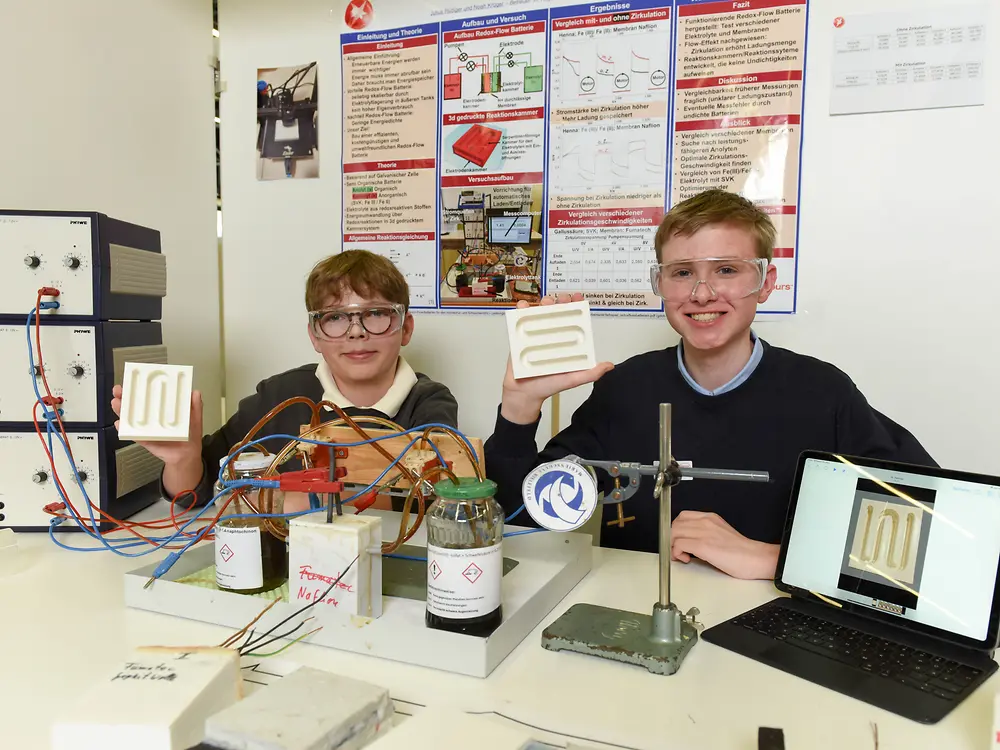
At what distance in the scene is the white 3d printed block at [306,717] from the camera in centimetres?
57

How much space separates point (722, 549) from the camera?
1070mm

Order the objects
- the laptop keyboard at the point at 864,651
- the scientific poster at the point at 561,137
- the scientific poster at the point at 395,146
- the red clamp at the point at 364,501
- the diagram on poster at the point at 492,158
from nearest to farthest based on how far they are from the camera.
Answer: the laptop keyboard at the point at 864,651 → the red clamp at the point at 364,501 → the scientific poster at the point at 561,137 → the diagram on poster at the point at 492,158 → the scientific poster at the point at 395,146

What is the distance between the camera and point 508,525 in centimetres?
125

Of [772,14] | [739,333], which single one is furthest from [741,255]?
[772,14]

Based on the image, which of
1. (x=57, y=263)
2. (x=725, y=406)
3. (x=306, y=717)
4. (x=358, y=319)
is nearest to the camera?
(x=306, y=717)

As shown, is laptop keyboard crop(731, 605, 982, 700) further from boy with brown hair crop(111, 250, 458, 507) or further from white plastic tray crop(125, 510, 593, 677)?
boy with brown hair crop(111, 250, 458, 507)

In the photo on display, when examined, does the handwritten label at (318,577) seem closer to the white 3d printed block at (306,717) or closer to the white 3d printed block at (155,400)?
the white 3d printed block at (306,717)

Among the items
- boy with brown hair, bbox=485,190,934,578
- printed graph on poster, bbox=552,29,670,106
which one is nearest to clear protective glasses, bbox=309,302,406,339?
boy with brown hair, bbox=485,190,934,578

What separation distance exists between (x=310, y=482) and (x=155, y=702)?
32 centimetres

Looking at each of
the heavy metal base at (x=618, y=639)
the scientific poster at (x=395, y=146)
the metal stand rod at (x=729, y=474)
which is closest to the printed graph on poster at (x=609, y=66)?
the scientific poster at (x=395, y=146)

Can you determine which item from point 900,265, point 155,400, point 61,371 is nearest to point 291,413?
point 61,371

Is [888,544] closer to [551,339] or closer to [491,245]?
[551,339]

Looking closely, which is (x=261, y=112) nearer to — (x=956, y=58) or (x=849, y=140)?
(x=849, y=140)

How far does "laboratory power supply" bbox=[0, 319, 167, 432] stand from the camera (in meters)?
1.26
